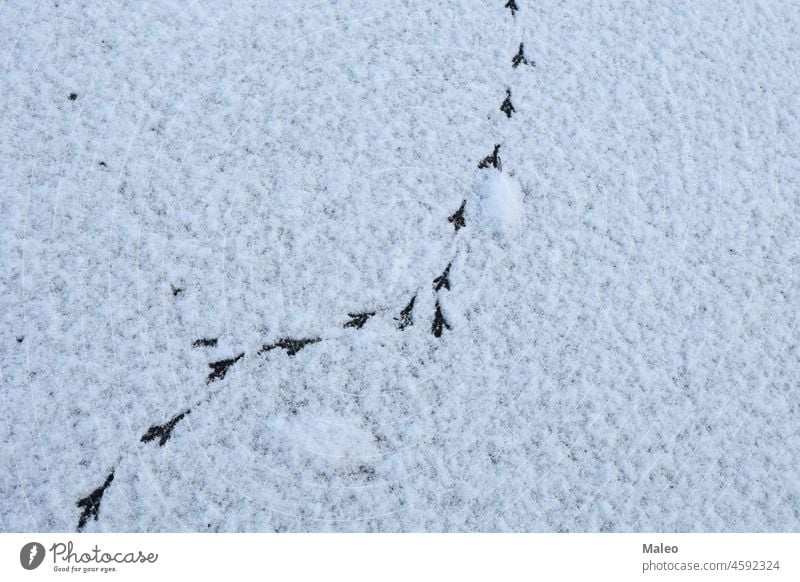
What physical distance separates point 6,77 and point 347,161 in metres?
0.76

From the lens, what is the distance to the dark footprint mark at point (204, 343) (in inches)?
47.1

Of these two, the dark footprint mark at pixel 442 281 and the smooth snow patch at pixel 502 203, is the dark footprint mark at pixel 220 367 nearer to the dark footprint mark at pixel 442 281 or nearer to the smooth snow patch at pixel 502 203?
the dark footprint mark at pixel 442 281

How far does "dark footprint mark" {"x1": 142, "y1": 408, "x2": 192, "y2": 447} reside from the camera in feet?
3.77

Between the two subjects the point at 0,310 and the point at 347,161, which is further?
the point at 347,161

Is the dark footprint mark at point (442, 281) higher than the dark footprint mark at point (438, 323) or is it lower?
higher

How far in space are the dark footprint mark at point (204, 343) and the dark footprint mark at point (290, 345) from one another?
0.09 m

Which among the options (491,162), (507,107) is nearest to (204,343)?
(491,162)

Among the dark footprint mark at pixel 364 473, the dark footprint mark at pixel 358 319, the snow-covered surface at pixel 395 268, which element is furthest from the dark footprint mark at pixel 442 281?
the dark footprint mark at pixel 364 473
